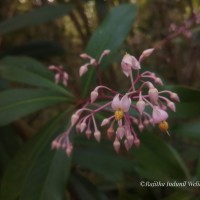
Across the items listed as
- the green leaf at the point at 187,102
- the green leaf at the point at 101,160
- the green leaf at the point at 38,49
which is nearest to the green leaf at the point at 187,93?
the green leaf at the point at 187,102

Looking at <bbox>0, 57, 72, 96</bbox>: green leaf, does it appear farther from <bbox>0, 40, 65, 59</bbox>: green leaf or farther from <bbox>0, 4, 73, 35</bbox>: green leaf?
<bbox>0, 40, 65, 59</bbox>: green leaf

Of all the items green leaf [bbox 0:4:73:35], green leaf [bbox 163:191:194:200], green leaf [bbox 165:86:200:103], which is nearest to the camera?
green leaf [bbox 165:86:200:103]

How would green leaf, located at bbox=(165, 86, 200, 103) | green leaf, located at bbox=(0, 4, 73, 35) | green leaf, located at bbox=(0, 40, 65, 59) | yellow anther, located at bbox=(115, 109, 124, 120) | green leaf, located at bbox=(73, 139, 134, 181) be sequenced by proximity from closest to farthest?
1. yellow anther, located at bbox=(115, 109, 124, 120)
2. green leaf, located at bbox=(165, 86, 200, 103)
3. green leaf, located at bbox=(73, 139, 134, 181)
4. green leaf, located at bbox=(0, 4, 73, 35)
5. green leaf, located at bbox=(0, 40, 65, 59)

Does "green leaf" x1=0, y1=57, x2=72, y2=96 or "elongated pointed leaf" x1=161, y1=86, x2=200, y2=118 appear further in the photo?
"green leaf" x1=0, y1=57, x2=72, y2=96

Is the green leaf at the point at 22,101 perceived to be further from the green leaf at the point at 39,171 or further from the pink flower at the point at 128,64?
the pink flower at the point at 128,64

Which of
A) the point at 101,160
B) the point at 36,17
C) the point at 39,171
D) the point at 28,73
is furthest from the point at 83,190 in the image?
the point at 36,17

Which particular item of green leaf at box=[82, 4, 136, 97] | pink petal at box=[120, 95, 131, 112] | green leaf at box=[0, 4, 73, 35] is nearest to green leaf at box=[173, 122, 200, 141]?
green leaf at box=[82, 4, 136, 97]

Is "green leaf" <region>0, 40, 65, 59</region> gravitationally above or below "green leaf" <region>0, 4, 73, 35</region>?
below
